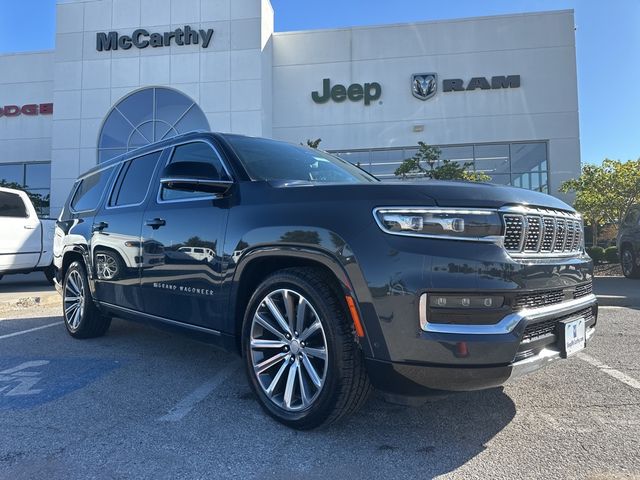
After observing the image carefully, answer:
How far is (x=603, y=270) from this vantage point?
44.4 ft

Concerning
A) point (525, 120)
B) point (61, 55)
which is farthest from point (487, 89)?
point (61, 55)

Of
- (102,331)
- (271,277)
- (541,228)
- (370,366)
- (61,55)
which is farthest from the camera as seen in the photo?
(61,55)

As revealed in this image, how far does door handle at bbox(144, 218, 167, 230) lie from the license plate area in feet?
9.08

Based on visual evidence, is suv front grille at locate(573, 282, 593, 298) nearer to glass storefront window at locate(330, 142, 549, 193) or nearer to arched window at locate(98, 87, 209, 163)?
glass storefront window at locate(330, 142, 549, 193)

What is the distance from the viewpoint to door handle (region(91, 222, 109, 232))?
4588mm

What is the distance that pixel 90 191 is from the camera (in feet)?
17.6

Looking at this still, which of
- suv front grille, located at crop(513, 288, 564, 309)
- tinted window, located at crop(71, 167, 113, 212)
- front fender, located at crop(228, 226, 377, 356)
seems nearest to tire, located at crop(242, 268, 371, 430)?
front fender, located at crop(228, 226, 377, 356)

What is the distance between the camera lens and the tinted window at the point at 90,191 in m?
5.06

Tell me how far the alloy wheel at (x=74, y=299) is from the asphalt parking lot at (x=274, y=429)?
901 millimetres

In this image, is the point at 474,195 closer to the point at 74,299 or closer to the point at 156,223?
the point at 156,223

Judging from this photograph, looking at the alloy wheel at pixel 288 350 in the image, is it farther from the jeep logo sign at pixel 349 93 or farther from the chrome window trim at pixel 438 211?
the jeep logo sign at pixel 349 93

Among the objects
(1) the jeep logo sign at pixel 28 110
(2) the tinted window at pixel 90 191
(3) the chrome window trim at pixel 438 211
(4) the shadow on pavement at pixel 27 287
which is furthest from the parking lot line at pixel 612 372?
(1) the jeep logo sign at pixel 28 110

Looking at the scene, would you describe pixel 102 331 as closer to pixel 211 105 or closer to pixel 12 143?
pixel 211 105

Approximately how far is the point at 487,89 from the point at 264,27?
9513mm
